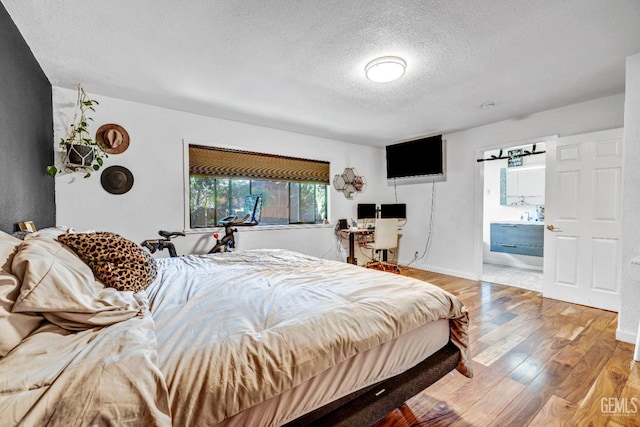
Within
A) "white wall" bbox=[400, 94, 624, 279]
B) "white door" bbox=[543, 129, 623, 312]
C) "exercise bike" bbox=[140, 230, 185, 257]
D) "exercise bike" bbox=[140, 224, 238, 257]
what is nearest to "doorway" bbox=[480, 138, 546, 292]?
"white wall" bbox=[400, 94, 624, 279]

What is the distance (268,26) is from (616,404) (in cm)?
327

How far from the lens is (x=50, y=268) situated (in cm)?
98

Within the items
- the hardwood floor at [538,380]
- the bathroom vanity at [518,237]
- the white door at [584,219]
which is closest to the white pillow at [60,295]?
the hardwood floor at [538,380]

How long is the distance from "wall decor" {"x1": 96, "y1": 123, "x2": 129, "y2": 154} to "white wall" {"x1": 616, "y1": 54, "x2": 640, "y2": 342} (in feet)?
16.4

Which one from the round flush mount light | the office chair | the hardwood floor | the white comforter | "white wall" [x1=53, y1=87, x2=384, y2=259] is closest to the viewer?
the white comforter

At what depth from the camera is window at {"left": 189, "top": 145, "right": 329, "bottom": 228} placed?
147 inches

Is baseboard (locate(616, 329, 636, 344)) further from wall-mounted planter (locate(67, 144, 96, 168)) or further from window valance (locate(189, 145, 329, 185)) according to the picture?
wall-mounted planter (locate(67, 144, 96, 168))

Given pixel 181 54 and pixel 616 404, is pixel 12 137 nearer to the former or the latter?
pixel 181 54

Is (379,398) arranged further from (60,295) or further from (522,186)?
(522,186)

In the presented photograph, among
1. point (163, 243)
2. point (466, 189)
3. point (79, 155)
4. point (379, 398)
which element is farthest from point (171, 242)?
point (466, 189)

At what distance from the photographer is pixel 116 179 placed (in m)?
3.09

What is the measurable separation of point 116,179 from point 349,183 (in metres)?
3.65

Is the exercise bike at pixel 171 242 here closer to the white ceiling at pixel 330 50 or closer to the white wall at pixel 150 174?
the white wall at pixel 150 174

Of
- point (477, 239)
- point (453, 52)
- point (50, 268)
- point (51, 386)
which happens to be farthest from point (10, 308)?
point (477, 239)
